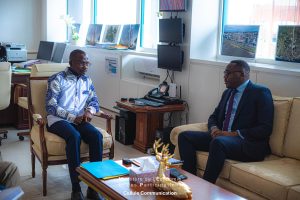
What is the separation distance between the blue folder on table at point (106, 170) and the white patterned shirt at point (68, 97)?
82cm

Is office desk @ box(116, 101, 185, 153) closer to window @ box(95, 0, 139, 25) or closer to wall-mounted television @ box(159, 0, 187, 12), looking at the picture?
wall-mounted television @ box(159, 0, 187, 12)

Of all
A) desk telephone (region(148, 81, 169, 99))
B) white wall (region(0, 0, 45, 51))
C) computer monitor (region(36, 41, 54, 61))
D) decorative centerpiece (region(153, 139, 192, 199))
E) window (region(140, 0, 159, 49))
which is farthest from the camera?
white wall (region(0, 0, 45, 51))

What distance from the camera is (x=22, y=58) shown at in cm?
657

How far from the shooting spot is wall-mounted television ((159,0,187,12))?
4.43 m

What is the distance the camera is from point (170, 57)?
15.1 feet

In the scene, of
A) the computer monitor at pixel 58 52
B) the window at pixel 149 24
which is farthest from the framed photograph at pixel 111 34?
the computer monitor at pixel 58 52

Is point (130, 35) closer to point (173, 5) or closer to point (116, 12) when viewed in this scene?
point (116, 12)

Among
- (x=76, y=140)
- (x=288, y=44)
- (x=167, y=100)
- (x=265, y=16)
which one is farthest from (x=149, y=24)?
(x=76, y=140)

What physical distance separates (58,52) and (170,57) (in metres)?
2.42

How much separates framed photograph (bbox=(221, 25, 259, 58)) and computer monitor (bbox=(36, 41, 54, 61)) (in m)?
3.17

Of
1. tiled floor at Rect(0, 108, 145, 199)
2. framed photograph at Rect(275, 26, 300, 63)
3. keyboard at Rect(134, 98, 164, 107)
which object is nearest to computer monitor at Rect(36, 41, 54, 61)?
tiled floor at Rect(0, 108, 145, 199)

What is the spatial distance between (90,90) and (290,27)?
1.90 meters

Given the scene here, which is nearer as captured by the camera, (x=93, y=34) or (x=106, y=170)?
(x=106, y=170)

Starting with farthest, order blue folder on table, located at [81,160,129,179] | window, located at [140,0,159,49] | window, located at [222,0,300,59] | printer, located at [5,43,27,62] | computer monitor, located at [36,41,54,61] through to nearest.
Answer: computer monitor, located at [36,41,54,61], printer, located at [5,43,27,62], window, located at [140,0,159,49], window, located at [222,0,300,59], blue folder on table, located at [81,160,129,179]
